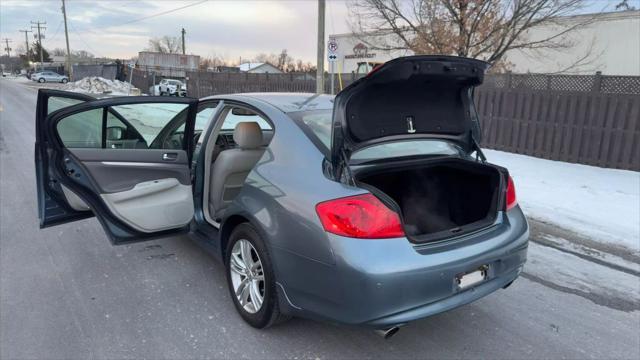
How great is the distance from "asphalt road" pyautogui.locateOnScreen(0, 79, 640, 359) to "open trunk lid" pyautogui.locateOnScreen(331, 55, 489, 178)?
1.16 meters

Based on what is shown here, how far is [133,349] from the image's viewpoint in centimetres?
274

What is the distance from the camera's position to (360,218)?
2.30 metres

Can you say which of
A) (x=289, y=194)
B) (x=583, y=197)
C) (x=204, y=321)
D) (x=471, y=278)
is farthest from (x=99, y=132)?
(x=583, y=197)

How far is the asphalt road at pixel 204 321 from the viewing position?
108 inches

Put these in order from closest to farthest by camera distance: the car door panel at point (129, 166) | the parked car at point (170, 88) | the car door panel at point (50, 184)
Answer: the car door panel at point (50, 184)
the car door panel at point (129, 166)
the parked car at point (170, 88)

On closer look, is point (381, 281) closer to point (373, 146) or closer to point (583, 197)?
point (373, 146)

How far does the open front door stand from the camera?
329 centimetres

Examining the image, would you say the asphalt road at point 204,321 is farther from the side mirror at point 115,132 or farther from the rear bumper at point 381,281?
the side mirror at point 115,132

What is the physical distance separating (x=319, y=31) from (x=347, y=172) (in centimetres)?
1178

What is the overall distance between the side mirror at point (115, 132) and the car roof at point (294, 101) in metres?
1.21

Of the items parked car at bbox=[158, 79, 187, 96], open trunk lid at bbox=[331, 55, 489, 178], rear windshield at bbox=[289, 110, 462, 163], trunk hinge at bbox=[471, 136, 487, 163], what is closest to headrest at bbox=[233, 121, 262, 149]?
rear windshield at bbox=[289, 110, 462, 163]

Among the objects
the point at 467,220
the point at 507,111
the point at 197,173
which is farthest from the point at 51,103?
the point at 507,111

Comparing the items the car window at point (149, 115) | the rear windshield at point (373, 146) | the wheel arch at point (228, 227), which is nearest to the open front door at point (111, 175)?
the wheel arch at point (228, 227)

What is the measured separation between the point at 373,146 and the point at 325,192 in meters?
0.59
